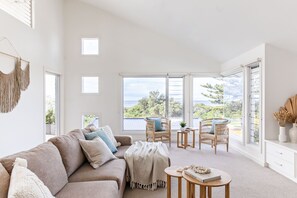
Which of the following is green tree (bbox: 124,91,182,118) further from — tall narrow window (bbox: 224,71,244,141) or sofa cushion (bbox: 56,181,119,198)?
sofa cushion (bbox: 56,181,119,198)

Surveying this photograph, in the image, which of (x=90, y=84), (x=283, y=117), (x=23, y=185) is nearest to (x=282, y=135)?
(x=283, y=117)

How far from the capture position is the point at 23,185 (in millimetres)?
1314

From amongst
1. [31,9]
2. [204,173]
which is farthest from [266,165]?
[31,9]

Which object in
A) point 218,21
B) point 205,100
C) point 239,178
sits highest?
point 218,21

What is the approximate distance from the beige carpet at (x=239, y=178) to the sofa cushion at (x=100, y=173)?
1.57ft

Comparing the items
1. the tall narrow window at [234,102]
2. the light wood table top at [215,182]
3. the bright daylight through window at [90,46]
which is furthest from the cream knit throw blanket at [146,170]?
the bright daylight through window at [90,46]

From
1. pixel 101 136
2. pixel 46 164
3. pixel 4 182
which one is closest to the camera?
pixel 4 182

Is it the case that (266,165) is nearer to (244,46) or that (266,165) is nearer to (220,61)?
(244,46)

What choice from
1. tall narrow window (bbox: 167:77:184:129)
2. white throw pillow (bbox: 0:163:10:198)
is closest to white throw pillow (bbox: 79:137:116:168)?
white throw pillow (bbox: 0:163:10:198)

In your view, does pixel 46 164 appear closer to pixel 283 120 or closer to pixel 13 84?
pixel 13 84

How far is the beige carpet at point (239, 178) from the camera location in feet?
9.50

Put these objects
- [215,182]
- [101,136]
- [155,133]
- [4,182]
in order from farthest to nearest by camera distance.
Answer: [155,133] < [101,136] < [215,182] < [4,182]

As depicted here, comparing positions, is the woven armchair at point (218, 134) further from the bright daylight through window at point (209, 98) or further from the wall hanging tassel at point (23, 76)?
the wall hanging tassel at point (23, 76)

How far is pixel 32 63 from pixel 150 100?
3.32 metres
